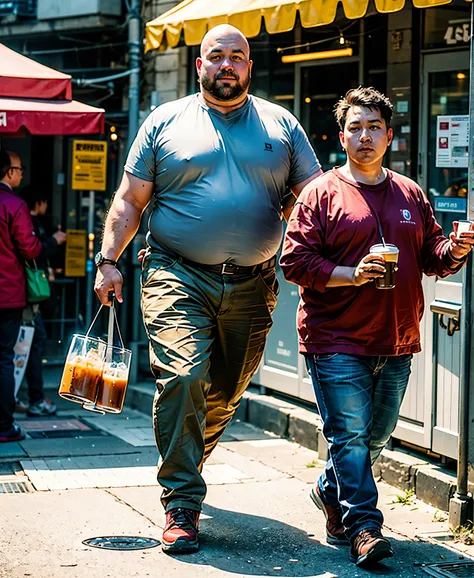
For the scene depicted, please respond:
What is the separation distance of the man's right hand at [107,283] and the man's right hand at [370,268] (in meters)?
1.19

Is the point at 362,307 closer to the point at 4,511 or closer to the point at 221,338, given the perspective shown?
the point at 221,338

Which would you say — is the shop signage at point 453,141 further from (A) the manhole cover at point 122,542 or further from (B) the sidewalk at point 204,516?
(A) the manhole cover at point 122,542

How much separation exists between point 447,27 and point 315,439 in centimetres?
337

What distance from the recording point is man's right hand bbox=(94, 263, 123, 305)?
16.9ft

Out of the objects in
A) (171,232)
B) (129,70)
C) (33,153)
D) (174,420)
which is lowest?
(174,420)

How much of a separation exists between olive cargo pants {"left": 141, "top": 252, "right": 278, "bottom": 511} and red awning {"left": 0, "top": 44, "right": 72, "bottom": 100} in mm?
3044

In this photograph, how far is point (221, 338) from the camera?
5.29m

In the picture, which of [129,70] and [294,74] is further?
[129,70]

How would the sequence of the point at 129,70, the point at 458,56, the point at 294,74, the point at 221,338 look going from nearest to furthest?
the point at 221,338
the point at 458,56
the point at 294,74
the point at 129,70

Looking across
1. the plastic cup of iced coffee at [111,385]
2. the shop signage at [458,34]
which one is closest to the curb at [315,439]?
the plastic cup of iced coffee at [111,385]

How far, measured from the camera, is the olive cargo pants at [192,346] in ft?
16.4

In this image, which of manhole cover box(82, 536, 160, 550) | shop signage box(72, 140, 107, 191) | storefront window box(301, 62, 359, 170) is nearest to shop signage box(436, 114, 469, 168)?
storefront window box(301, 62, 359, 170)

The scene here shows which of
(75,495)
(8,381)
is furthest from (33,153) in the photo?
(75,495)

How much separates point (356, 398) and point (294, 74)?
5.59 meters
